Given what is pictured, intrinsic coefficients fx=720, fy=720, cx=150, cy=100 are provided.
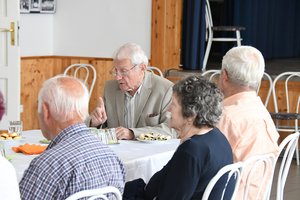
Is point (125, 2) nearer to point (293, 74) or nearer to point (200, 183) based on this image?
point (293, 74)

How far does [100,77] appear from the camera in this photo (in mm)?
7613

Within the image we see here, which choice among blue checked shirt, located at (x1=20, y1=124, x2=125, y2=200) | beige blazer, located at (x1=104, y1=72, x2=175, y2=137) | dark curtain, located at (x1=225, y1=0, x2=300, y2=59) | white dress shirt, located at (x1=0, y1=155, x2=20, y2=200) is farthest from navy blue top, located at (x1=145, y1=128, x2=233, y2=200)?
dark curtain, located at (x1=225, y1=0, x2=300, y2=59)

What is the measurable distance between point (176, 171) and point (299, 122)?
4.74m

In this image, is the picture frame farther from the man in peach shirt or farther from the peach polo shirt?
the peach polo shirt

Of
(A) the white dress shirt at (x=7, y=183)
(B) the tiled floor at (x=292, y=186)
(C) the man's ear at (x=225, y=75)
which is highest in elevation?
(C) the man's ear at (x=225, y=75)

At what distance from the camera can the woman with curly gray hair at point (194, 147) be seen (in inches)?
111

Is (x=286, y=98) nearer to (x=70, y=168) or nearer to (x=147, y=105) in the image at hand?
(x=147, y=105)

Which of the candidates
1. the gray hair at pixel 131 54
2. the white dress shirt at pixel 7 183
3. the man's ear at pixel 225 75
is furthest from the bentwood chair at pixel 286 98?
the white dress shirt at pixel 7 183

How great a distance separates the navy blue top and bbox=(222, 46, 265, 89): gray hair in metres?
0.60

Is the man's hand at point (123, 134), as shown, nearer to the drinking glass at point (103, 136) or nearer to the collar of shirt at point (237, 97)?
the drinking glass at point (103, 136)

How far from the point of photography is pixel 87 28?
766 cm

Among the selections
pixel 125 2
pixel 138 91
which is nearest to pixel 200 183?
pixel 138 91

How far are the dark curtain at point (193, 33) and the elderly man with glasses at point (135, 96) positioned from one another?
304 cm

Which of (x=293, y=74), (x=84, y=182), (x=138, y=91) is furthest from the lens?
(x=293, y=74)
